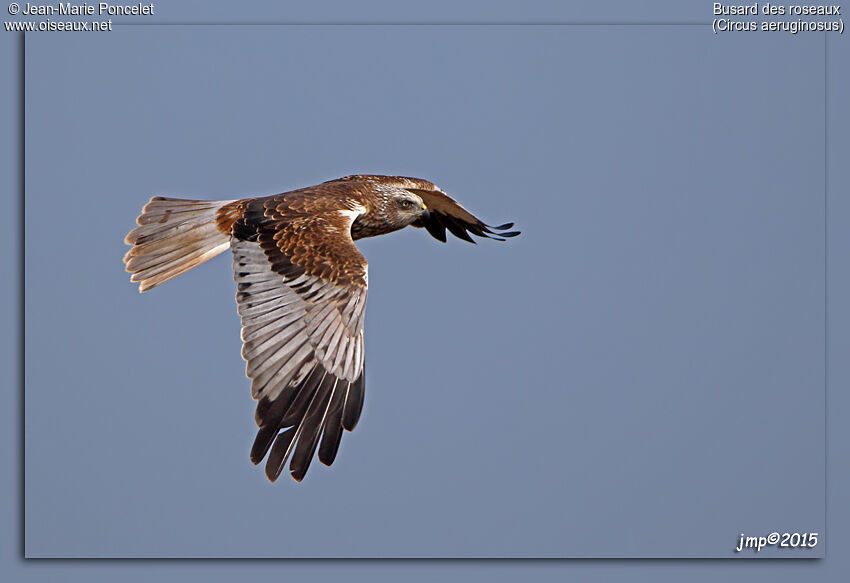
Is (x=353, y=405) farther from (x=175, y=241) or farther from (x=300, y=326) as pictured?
(x=175, y=241)

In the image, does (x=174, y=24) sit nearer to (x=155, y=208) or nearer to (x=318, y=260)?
(x=155, y=208)

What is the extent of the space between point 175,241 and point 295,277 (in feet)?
3.99

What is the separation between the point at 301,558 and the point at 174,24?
3107mm

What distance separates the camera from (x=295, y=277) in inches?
253

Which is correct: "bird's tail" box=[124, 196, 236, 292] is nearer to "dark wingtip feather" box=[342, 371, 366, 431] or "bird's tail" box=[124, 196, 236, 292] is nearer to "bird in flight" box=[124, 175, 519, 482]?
"bird in flight" box=[124, 175, 519, 482]

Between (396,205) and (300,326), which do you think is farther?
(396,205)

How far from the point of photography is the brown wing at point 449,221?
800 cm

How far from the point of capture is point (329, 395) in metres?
6.02

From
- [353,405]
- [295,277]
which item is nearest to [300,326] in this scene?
[295,277]

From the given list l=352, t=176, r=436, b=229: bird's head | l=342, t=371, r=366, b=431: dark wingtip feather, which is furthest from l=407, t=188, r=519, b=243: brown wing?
l=342, t=371, r=366, b=431: dark wingtip feather

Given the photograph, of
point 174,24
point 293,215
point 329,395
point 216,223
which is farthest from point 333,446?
point 174,24

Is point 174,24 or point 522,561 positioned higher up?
point 174,24

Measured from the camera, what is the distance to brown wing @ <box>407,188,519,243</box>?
800 cm

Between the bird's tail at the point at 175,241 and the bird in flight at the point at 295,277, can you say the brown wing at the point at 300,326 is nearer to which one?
the bird in flight at the point at 295,277
